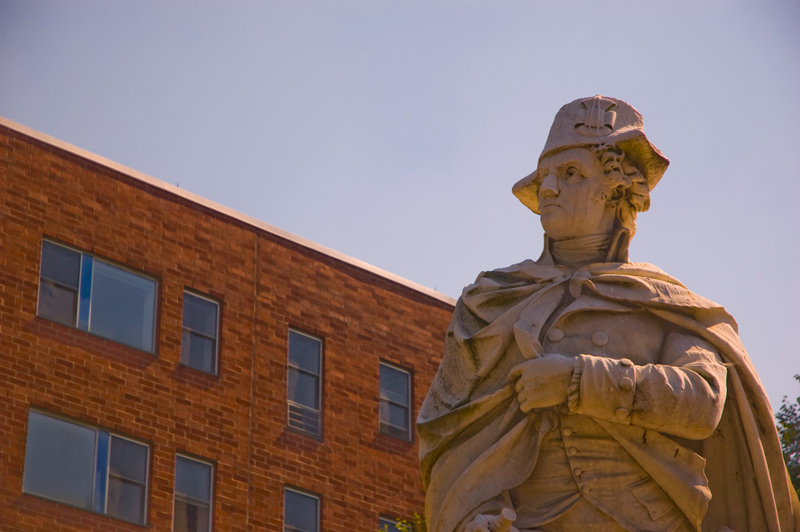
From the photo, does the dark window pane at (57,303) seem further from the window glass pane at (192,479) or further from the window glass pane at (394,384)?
the window glass pane at (394,384)

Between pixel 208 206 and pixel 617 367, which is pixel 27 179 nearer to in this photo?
pixel 208 206

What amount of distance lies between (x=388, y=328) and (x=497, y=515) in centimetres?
3092

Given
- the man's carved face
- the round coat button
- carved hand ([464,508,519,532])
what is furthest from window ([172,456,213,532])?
carved hand ([464,508,519,532])

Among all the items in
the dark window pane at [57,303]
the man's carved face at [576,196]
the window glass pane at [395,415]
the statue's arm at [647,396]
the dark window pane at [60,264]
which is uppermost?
the dark window pane at [60,264]

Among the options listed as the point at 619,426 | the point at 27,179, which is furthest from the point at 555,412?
the point at 27,179

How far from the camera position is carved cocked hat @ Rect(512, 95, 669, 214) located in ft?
28.9

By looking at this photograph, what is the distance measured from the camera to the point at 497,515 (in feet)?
25.9

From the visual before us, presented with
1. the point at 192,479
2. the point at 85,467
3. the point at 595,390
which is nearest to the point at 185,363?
the point at 192,479

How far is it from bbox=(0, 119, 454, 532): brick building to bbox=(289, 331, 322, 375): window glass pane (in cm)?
4

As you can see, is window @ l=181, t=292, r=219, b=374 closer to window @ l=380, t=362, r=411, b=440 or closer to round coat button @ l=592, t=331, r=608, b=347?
window @ l=380, t=362, r=411, b=440

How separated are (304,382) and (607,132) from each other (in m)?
28.7

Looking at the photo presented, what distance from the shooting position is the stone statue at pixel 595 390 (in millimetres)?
8000

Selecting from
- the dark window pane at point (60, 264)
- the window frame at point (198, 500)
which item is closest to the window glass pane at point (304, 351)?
the window frame at point (198, 500)

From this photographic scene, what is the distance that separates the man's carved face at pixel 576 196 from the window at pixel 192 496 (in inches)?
1009
